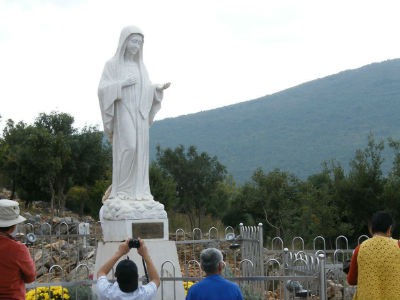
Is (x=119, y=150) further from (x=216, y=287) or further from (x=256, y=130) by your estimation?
(x=256, y=130)

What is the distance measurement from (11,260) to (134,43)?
5482mm

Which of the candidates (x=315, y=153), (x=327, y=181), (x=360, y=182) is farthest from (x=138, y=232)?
(x=315, y=153)

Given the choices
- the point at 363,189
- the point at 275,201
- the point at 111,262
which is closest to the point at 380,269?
the point at 111,262

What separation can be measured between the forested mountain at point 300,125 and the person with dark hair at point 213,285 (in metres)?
84.2

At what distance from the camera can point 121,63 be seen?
412 inches

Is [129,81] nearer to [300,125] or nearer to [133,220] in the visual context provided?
[133,220]

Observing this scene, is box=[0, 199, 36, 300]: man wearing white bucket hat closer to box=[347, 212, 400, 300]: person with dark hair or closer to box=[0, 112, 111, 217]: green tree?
box=[347, 212, 400, 300]: person with dark hair

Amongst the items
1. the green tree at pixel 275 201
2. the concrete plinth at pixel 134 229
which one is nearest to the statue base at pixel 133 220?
the concrete plinth at pixel 134 229

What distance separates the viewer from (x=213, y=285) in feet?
16.9

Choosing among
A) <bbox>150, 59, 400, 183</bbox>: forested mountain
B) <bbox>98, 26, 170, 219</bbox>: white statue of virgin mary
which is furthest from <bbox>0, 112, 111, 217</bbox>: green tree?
<bbox>150, 59, 400, 183</bbox>: forested mountain

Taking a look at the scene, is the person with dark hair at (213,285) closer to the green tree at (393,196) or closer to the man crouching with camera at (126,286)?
the man crouching with camera at (126,286)

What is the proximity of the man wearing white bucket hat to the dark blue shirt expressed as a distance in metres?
1.29

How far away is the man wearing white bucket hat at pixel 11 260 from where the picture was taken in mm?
5441

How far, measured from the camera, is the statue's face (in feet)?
34.0
